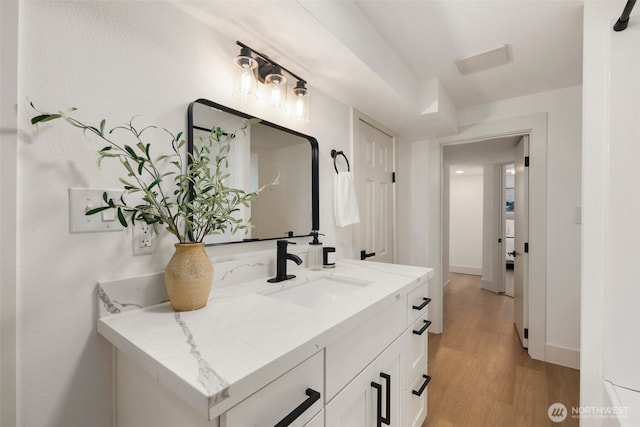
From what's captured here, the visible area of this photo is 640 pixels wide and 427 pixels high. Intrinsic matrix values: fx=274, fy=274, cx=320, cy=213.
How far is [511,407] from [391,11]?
2442 millimetres

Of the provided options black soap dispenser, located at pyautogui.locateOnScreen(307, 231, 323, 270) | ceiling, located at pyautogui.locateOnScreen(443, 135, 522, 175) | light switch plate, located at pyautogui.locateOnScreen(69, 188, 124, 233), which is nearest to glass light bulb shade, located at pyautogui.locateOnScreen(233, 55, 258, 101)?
light switch plate, located at pyautogui.locateOnScreen(69, 188, 124, 233)

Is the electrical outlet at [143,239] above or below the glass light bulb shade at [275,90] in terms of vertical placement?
below

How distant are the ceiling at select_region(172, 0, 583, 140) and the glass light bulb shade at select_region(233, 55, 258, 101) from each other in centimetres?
11

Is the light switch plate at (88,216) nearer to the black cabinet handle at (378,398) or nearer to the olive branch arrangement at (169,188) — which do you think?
the olive branch arrangement at (169,188)

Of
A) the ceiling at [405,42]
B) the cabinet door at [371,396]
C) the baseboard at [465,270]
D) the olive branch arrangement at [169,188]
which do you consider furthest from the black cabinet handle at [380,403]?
the baseboard at [465,270]

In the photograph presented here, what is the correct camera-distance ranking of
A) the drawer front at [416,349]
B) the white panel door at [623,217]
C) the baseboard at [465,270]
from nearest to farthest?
the white panel door at [623,217]
the drawer front at [416,349]
the baseboard at [465,270]

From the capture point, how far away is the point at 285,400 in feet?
2.09

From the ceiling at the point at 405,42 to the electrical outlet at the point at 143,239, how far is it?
0.84 m

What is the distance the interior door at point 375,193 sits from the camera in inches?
87.0

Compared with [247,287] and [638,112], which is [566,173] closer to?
[638,112]

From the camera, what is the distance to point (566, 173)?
2225mm

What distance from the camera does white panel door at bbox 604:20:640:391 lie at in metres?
1.05

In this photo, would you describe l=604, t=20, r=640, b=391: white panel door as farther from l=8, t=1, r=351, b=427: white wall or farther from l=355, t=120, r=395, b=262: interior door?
l=8, t=1, r=351, b=427: white wall

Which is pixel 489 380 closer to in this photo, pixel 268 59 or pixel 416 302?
pixel 416 302
